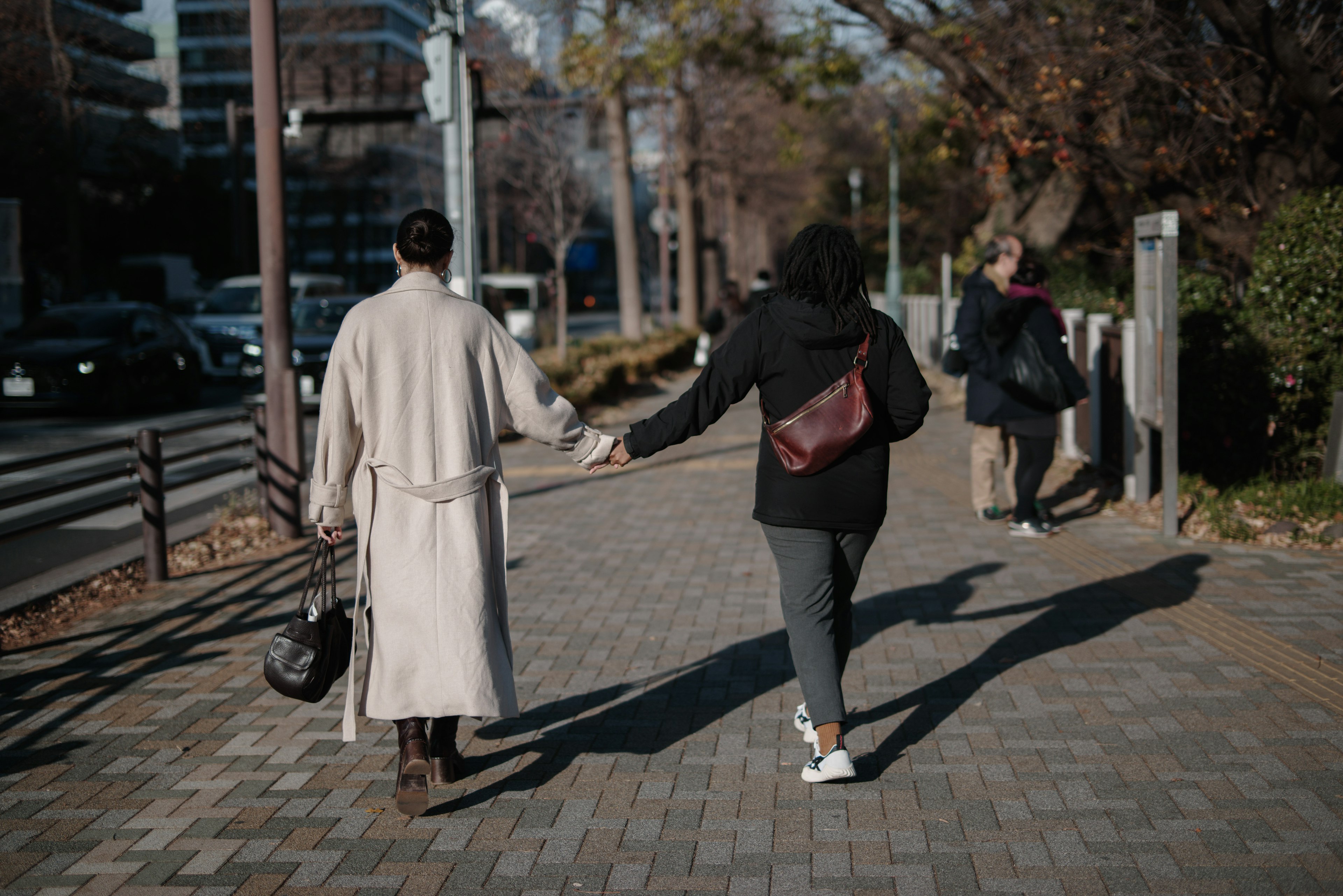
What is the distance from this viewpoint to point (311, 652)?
12.5 feet

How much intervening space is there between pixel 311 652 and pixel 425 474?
636 mm

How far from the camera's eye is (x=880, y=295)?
36688mm

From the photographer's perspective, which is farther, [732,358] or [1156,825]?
[732,358]

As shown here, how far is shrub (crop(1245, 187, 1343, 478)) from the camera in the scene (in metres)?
8.18

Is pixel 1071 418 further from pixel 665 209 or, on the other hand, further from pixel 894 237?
pixel 665 209

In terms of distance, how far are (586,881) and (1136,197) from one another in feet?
39.8

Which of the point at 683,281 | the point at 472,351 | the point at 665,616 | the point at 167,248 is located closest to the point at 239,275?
the point at 683,281

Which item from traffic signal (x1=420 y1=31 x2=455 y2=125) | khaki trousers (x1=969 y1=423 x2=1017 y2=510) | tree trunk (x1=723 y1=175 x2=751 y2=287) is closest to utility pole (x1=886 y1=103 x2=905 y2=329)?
tree trunk (x1=723 y1=175 x2=751 y2=287)

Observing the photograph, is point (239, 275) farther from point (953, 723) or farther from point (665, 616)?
point (953, 723)

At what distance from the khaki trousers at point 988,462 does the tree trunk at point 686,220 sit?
Answer: 63.0 ft

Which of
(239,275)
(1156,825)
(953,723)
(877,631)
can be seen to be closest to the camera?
(1156,825)

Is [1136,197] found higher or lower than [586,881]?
higher

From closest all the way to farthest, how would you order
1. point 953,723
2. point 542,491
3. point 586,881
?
point 586,881 < point 953,723 < point 542,491

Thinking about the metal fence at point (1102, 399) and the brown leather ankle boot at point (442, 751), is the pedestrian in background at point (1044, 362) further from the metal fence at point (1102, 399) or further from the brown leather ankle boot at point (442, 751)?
the brown leather ankle boot at point (442, 751)
